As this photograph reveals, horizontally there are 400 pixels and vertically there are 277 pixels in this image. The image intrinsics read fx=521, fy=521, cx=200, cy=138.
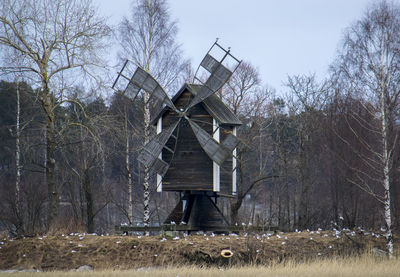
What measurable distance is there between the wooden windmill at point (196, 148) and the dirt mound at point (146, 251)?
2.81 meters

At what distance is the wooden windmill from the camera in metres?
17.0

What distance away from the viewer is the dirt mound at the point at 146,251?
516 inches

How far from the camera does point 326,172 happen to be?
2319 centimetres

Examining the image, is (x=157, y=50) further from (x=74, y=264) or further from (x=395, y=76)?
(x=74, y=264)

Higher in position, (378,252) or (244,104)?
(244,104)

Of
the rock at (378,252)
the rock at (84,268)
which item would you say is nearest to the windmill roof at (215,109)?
the rock at (378,252)

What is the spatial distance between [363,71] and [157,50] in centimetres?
930

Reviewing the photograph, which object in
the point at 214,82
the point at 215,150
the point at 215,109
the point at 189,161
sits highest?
the point at 214,82

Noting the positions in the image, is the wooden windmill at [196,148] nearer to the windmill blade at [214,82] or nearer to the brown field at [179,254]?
the windmill blade at [214,82]

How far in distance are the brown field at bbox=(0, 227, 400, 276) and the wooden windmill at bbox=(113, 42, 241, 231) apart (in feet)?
8.95

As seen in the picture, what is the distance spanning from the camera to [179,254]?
13453 mm

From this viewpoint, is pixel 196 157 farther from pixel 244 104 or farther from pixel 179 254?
pixel 244 104

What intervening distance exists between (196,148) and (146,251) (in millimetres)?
4691

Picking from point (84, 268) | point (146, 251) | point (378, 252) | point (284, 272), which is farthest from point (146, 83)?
point (378, 252)
